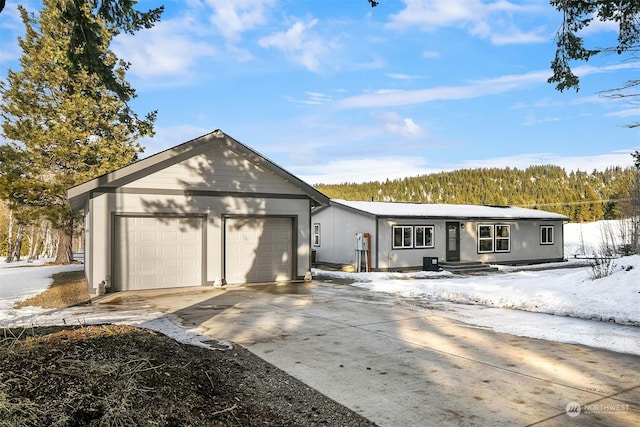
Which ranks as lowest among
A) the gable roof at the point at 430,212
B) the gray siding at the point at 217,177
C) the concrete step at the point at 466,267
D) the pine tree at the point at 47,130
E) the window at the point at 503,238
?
the concrete step at the point at 466,267

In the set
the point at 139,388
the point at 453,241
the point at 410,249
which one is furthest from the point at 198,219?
the point at 453,241

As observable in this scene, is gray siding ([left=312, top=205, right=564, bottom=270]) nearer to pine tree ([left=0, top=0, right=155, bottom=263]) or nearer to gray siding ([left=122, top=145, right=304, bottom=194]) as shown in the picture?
gray siding ([left=122, top=145, right=304, bottom=194])

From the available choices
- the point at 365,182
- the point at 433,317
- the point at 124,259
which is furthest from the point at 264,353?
the point at 365,182

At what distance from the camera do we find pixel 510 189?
80000 millimetres

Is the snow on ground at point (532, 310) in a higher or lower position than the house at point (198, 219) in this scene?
lower

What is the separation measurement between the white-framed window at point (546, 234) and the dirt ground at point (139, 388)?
2513 cm

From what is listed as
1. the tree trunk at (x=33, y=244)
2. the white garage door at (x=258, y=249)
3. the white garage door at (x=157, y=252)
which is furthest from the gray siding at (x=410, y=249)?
the tree trunk at (x=33, y=244)

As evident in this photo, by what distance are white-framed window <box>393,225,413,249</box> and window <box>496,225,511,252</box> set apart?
246 inches

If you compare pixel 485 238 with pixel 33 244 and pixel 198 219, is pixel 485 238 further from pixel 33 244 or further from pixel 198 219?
pixel 33 244

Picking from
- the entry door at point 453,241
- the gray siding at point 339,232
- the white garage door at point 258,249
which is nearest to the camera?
the white garage door at point 258,249

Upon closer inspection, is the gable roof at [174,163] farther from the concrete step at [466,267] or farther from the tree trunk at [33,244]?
the tree trunk at [33,244]

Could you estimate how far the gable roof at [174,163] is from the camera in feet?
41.5

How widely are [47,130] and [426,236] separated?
19619 millimetres

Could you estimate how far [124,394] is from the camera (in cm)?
342
